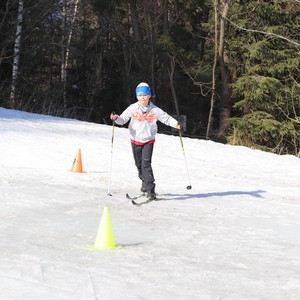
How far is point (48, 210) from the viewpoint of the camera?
25.9ft

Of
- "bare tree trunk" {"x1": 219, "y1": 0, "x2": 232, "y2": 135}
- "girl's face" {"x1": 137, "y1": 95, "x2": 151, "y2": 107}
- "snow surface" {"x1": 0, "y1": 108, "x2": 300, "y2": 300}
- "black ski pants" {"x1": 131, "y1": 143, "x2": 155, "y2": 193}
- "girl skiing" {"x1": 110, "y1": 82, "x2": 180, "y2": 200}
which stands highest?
"bare tree trunk" {"x1": 219, "y1": 0, "x2": 232, "y2": 135}

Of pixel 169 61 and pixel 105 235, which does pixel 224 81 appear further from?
pixel 105 235

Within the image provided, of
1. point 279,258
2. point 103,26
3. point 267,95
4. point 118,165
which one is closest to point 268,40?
point 267,95

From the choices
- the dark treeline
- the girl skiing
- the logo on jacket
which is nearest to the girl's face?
the girl skiing

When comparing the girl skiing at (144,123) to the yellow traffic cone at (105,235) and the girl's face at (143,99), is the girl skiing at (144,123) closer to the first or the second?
the girl's face at (143,99)

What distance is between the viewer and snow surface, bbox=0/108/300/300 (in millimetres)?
4562

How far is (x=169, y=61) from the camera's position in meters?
36.2

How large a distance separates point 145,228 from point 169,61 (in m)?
29.8

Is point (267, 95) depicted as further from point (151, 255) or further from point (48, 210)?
point (151, 255)

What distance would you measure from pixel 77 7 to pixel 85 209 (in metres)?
29.8

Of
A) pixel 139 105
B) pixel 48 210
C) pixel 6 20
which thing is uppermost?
pixel 6 20

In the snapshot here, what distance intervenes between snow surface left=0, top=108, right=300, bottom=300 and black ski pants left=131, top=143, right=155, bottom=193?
42 centimetres

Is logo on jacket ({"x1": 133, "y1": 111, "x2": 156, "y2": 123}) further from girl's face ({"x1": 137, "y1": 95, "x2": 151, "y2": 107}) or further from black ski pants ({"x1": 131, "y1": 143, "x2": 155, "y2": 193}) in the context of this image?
black ski pants ({"x1": 131, "y1": 143, "x2": 155, "y2": 193})

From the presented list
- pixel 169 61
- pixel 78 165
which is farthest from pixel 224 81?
pixel 78 165
